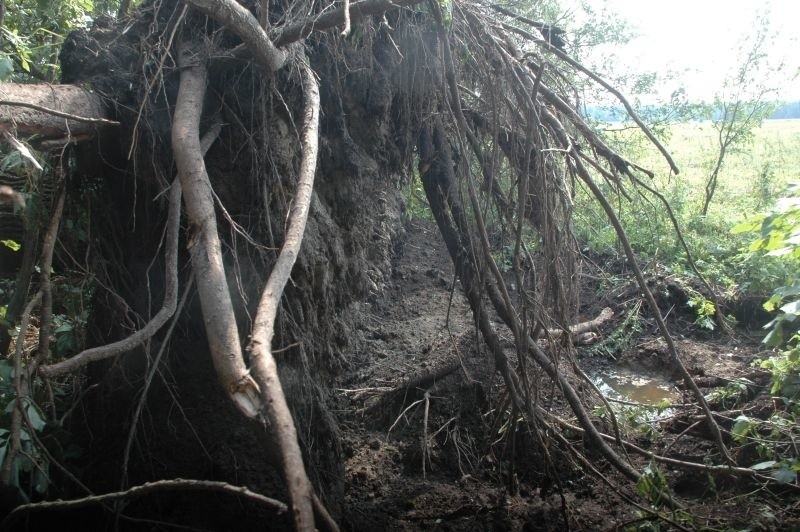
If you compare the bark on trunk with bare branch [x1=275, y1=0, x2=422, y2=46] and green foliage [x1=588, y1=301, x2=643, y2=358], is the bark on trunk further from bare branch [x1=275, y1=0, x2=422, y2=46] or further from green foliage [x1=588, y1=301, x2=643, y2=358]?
green foliage [x1=588, y1=301, x2=643, y2=358]

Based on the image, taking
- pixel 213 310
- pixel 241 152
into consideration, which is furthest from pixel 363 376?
pixel 213 310

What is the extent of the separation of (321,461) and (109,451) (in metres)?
0.96

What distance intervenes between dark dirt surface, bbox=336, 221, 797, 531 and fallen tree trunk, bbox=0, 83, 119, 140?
2.06 meters

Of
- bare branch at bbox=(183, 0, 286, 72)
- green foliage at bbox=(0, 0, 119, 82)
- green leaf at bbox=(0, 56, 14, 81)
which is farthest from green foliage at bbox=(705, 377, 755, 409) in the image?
green foliage at bbox=(0, 0, 119, 82)

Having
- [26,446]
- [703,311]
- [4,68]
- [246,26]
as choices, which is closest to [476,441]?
[26,446]

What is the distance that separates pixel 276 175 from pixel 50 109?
0.89 metres

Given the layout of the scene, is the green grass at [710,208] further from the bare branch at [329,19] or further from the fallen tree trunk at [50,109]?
the fallen tree trunk at [50,109]

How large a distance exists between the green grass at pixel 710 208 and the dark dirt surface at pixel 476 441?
98cm

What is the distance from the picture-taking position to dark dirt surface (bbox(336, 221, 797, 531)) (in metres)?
3.28

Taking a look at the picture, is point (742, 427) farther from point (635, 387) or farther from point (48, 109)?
point (48, 109)

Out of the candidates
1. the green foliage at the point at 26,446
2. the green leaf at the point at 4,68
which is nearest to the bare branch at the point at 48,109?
the green leaf at the point at 4,68

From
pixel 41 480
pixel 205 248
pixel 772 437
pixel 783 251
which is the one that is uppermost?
pixel 205 248

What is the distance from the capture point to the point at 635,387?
5305mm

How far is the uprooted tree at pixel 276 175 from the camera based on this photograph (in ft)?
7.69
